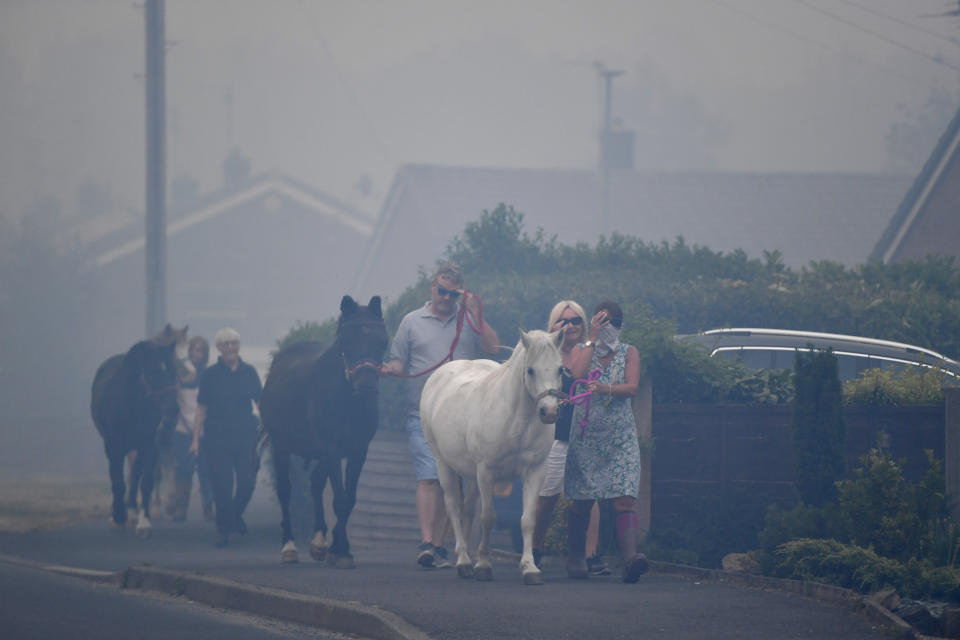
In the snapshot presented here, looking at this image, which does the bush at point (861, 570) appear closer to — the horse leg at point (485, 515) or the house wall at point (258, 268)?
the horse leg at point (485, 515)

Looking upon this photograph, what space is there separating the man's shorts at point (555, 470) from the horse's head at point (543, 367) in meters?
0.78

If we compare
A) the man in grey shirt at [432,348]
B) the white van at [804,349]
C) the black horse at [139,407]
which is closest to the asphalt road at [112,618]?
the man in grey shirt at [432,348]

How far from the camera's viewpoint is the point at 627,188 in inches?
2227

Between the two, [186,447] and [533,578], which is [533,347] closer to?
[533,578]

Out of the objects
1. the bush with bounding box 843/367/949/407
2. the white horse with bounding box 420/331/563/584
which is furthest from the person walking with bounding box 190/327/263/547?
the bush with bounding box 843/367/949/407

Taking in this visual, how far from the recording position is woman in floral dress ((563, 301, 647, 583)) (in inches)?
409

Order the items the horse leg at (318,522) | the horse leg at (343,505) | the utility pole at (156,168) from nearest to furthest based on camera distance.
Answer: the horse leg at (343,505), the horse leg at (318,522), the utility pole at (156,168)

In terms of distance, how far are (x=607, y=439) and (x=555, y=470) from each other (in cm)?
47

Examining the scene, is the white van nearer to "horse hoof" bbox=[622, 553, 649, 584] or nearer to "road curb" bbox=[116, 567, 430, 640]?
"horse hoof" bbox=[622, 553, 649, 584]

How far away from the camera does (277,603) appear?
914 centimetres

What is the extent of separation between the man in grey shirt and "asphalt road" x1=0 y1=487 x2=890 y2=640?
0.64 m

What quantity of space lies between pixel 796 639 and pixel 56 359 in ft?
141

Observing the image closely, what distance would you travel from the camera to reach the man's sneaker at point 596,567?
10969 millimetres

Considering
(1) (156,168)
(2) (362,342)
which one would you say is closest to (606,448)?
(2) (362,342)
